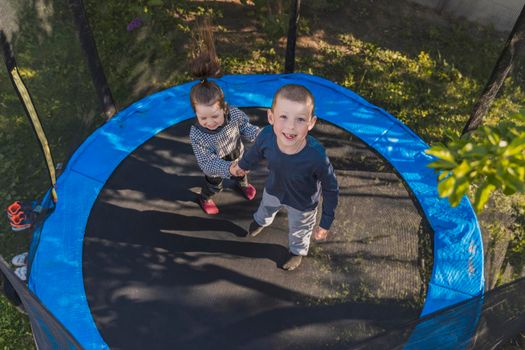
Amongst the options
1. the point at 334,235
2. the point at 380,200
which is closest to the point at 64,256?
the point at 334,235

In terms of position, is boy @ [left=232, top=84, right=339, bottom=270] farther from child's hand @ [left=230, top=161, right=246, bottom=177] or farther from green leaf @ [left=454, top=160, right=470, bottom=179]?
green leaf @ [left=454, top=160, right=470, bottom=179]

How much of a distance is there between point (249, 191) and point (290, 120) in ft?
4.36

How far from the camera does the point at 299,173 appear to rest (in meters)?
2.27

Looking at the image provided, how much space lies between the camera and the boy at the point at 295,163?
6.68 ft

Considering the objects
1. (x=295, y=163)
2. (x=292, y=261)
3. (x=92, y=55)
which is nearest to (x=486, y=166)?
(x=295, y=163)

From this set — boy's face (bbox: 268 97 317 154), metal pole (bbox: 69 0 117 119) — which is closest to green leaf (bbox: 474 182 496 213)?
boy's face (bbox: 268 97 317 154)

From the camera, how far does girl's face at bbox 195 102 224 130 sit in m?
2.44

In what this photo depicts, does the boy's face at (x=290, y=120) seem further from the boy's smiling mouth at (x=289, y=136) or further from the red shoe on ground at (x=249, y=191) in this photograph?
the red shoe on ground at (x=249, y=191)

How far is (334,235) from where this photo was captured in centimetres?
316

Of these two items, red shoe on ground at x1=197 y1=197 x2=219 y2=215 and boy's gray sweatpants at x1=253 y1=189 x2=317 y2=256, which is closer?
boy's gray sweatpants at x1=253 y1=189 x2=317 y2=256

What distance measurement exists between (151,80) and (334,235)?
2.28m

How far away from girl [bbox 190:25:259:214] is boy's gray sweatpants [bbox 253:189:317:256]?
0.30 metres

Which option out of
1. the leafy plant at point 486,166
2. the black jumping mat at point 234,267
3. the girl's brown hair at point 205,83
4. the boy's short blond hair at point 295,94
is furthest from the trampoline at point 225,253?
the boy's short blond hair at point 295,94

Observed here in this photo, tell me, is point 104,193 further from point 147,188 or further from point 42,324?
point 42,324
